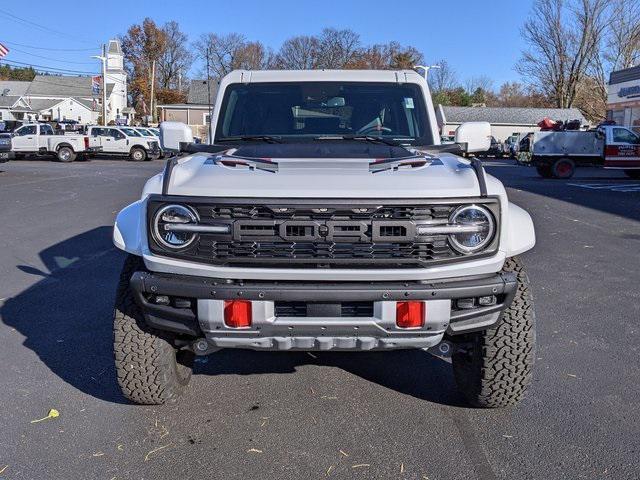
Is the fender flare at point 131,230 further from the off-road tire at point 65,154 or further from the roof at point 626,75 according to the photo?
the roof at point 626,75

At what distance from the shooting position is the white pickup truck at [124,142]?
3178 cm

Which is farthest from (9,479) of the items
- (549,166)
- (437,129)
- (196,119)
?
(196,119)

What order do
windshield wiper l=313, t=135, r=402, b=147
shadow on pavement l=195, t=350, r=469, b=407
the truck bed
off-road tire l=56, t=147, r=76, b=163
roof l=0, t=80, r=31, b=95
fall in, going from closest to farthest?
1. shadow on pavement l=195, t=350, r=469, b=407
2. windshield wiper l=313, t=135, r=402, b=147
3. the truck bed
4. off-road tire l=56, t=147, r=76, b=163
5. roof l=0, t=80, r=31, b=95

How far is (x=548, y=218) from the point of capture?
12.7m

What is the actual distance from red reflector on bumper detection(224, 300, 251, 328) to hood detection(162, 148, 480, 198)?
506mm

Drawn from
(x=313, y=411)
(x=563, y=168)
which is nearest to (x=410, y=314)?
(x=313, y=411)

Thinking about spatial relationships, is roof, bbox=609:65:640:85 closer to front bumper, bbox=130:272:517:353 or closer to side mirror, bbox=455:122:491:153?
side mirror, bbox=455:122:491:153

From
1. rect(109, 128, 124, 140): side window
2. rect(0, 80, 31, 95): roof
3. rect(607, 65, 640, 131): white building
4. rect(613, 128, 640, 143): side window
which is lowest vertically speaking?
rect(613, 128, 640, 143): side window

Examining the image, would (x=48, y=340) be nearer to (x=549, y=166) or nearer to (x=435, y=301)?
(x=435, y=301)

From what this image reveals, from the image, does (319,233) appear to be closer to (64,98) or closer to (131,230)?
(131,230)

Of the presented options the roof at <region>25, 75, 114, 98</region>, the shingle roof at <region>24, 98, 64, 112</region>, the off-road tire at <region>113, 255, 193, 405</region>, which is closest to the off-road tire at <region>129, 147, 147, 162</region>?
the off-road tire at <region>113, 255, 193, 405</region>

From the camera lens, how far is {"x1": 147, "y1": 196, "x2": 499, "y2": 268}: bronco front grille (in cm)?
298

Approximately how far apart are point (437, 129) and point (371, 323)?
83.6 inches

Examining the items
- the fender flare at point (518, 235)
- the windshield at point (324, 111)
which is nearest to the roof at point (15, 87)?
the windshield at point (324, 111)
